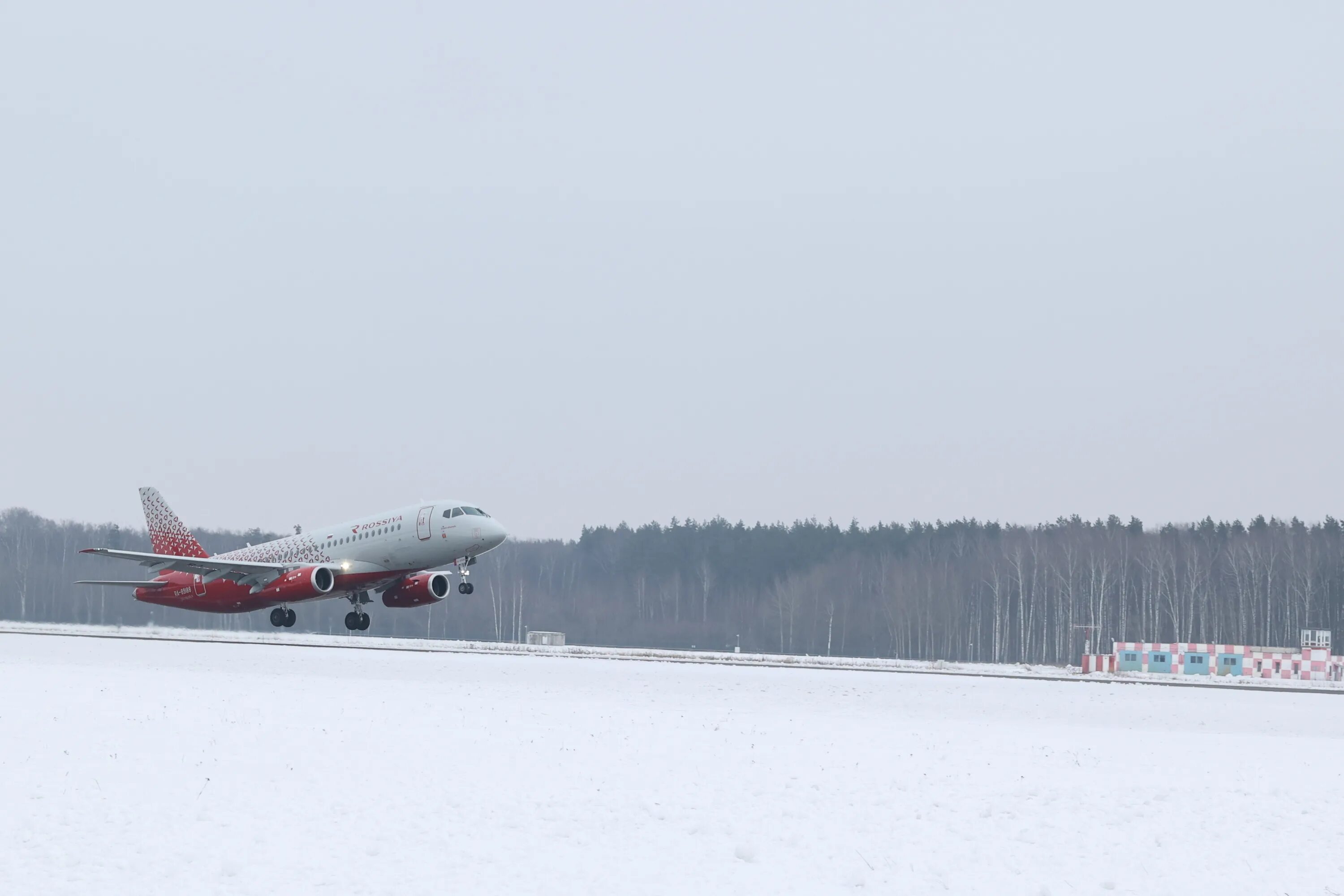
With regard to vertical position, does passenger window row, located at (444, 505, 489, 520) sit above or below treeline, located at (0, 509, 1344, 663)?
above

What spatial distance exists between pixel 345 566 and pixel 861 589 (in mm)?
88235

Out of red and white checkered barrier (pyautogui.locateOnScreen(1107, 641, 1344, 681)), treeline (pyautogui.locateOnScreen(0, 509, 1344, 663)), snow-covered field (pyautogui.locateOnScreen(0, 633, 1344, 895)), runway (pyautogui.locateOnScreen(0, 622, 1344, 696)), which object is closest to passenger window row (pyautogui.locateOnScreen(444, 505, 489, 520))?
runway (pyautogui.locateOnScreen(0, 622, 1344, 696))

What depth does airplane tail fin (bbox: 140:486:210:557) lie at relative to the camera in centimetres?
7194

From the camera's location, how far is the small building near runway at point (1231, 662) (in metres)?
57.1

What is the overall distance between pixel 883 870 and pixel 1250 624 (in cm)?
9890

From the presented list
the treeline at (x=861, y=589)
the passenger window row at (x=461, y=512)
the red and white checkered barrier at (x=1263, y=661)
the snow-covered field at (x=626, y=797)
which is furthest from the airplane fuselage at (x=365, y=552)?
the treeline at (x=861, y=589)

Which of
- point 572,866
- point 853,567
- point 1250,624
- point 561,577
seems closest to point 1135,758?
point 572,866

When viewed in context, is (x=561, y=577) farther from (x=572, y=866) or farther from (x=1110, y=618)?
(x=572, y=866)

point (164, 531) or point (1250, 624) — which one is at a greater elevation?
point (164, 531)

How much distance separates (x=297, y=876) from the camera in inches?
585

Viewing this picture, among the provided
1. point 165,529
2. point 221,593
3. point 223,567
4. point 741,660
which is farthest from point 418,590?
point 165,529

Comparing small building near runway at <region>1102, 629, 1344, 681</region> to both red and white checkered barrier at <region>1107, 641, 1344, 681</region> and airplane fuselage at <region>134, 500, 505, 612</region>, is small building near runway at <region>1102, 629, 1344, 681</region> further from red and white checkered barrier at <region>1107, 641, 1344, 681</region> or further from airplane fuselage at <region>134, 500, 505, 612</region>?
airplane fuselage at <region>134, 500, 505, 612</region>

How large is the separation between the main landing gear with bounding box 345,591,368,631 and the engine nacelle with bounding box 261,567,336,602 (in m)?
1.93

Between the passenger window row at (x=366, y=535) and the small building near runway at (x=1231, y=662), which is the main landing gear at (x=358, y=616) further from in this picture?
the small building near runway at (x=1231, y=662)
